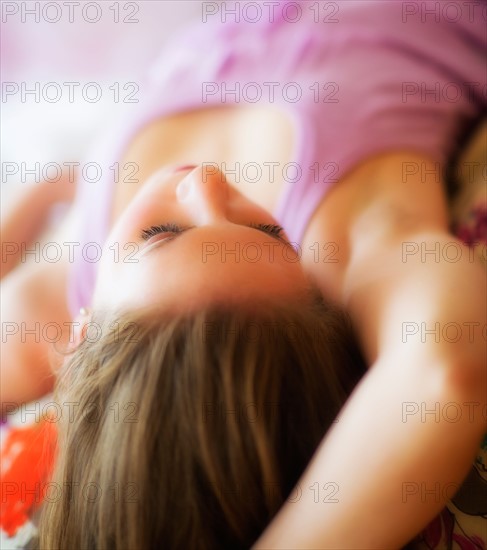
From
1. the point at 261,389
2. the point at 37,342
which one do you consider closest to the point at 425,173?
the point at 261,389

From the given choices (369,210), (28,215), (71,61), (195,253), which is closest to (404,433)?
(195,253)

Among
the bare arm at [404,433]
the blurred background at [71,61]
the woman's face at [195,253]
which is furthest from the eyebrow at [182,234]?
the blurred background at [71,61]

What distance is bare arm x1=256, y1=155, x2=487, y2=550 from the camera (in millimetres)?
523

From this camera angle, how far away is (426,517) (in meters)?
0.54

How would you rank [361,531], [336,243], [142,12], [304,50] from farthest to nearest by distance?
1. [142,12]
2. [304,50]
3. [336,243]
4. [361,531]

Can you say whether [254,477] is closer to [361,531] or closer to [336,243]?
[361,531]

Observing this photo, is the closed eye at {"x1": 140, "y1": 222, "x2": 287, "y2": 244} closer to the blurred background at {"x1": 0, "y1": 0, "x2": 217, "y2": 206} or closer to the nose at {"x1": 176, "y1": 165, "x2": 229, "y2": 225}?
the nose at {"x1": 176, "y1": 165, "x2": 229, "y2": 225}

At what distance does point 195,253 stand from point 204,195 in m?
0.09

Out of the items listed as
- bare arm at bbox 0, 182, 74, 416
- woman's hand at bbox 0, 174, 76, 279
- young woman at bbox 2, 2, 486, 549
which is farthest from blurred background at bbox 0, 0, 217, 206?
young woman at bbox 2, 2, 486, 549

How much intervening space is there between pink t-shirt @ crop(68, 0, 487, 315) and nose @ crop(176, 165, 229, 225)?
0.16 meters

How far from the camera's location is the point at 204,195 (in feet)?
2.21

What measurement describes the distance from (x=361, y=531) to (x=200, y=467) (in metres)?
0.15

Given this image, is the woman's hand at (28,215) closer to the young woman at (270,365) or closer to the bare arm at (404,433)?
the young woman at (270,365)

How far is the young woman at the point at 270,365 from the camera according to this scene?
1.76 ft
